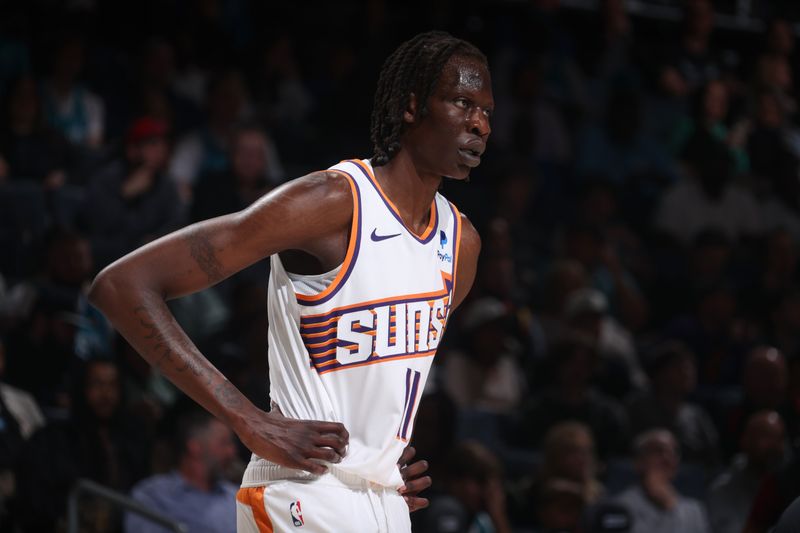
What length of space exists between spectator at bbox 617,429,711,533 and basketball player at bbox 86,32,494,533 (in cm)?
389

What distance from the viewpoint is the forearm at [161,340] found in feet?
A: 9.46

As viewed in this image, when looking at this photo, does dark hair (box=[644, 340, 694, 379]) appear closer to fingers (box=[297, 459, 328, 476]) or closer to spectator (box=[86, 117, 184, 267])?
spectator (box=[86, 117, 184, 267])

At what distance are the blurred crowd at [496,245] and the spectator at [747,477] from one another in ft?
0.05

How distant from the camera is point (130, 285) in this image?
9.44 feet

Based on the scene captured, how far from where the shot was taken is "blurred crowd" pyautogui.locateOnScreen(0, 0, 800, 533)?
6520mm

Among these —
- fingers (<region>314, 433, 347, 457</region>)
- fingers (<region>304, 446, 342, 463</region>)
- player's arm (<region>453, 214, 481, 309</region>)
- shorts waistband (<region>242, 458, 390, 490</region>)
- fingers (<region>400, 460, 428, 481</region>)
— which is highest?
player's arm (<region>453, 214, 481, 309</region>)

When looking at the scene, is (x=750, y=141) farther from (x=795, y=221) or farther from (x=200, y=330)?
(x=200, y=330)

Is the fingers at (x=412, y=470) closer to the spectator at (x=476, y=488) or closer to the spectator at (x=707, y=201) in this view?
the spectator at (x=476, y=488)

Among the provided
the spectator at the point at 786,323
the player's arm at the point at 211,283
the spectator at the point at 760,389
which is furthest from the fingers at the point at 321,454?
the spectator at the point at 786,323

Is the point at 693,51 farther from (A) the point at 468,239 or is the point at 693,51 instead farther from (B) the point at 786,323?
(A) the point at 468,239

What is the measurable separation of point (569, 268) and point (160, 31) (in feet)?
11.5

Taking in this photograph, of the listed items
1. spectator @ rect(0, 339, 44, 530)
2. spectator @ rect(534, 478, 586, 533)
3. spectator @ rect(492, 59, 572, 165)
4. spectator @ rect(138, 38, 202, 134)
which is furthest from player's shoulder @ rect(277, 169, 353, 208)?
spectator @ rect(492, 59, 572, 165)

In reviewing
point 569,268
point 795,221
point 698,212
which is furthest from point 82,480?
point 795,221

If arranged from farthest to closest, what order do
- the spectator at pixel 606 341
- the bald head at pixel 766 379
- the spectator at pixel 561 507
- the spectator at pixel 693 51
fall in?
1. the spectator at pixel 693 51
2. the spectator at pixel 606 341
3. the bald head at pixel 766 379
4. the spectator at pixel 561 507
